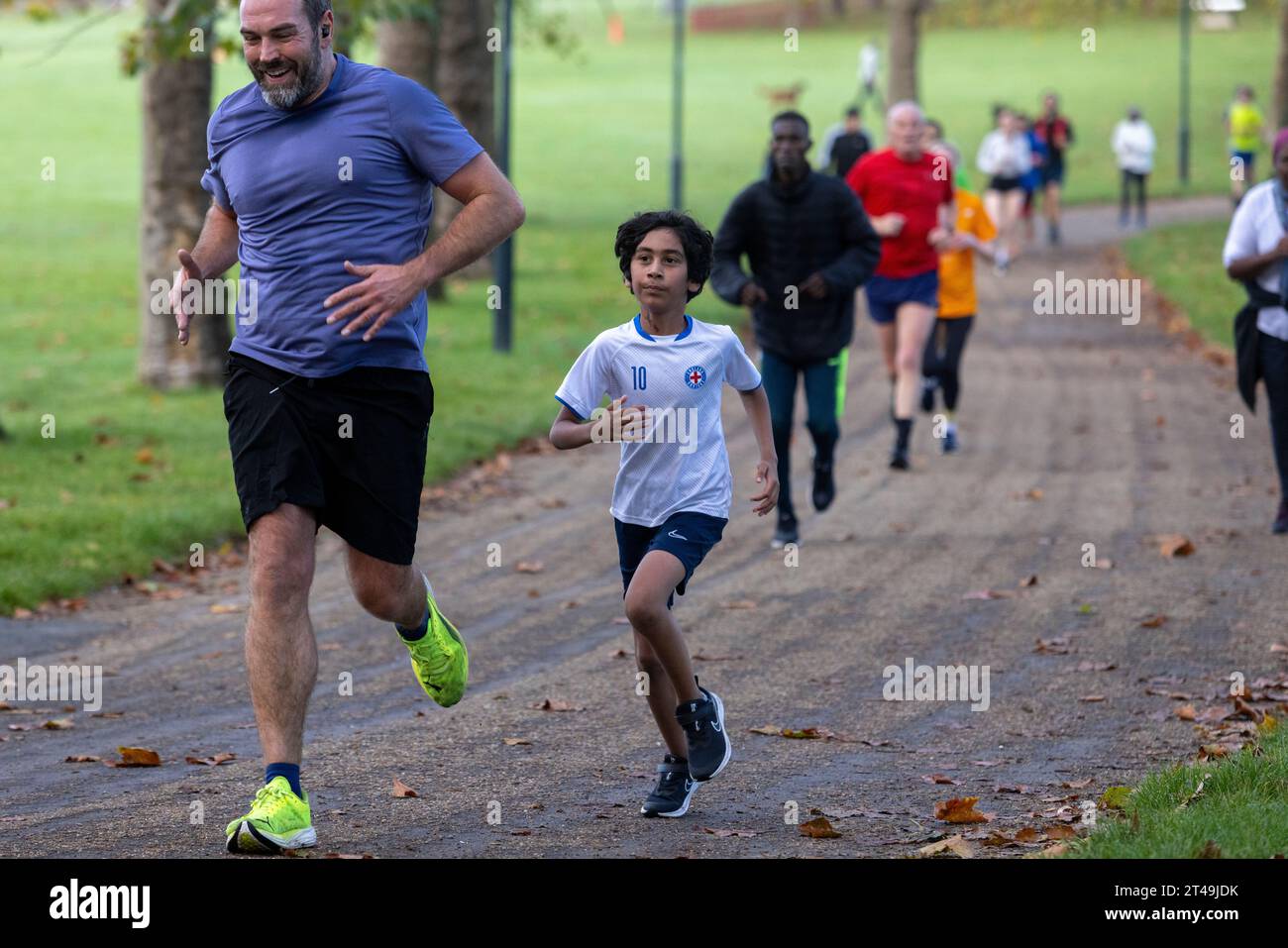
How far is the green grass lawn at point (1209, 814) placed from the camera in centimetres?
493

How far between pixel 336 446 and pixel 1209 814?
271 centimetres

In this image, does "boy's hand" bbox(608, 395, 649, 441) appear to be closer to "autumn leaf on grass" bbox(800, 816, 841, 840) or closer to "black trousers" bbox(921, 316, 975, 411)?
"autumn leaf on grass" bbox(800, 816, 841, 840)

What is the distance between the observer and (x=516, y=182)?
4322cm

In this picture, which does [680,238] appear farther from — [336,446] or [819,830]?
[819,830]

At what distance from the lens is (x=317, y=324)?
18.3ft

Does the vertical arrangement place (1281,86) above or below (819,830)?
above

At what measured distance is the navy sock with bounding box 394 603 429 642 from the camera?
243 inches

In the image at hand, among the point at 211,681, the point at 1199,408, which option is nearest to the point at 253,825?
the point at 211,681

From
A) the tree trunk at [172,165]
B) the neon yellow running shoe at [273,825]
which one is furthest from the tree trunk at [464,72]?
the neon yellow running shoe at [273,825]

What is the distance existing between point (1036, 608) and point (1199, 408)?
27.6 feet
